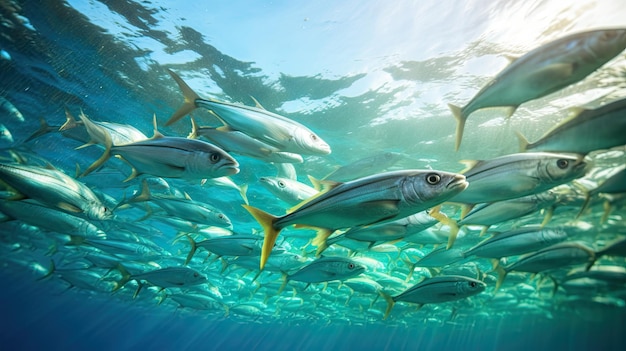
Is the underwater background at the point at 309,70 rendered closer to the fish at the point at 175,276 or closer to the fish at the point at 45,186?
the fish at the point at 175,276

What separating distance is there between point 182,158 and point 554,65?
12.0ft

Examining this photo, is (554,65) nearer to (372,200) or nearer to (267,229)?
(372,200)

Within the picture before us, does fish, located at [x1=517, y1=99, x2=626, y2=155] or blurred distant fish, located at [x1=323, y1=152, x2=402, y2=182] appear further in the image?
blurred distant fish, located at [x1=323, y1=152, x2=402, y2=182]

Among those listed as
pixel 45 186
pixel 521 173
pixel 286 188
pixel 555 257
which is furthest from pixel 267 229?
pixel 555 257

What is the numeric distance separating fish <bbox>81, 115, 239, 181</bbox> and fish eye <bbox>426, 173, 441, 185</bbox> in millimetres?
1893

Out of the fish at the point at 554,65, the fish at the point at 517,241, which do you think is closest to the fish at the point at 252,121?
the fish at the point at 554,65

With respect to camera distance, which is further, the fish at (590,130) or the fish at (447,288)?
the fish at (447,288)

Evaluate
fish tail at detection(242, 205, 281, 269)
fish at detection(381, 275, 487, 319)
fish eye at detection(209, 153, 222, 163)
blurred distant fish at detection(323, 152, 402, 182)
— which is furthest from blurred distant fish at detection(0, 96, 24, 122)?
fish at detection(381, 275, 487, 319)

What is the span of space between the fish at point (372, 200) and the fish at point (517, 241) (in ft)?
13.6

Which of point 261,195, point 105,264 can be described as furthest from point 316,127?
point 105,264

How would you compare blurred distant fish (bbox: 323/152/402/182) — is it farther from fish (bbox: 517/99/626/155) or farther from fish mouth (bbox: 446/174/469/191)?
fish mouth (bbox: 446/174/469/191)

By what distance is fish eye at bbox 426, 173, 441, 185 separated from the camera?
2129mm

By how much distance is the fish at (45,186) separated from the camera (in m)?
3.83

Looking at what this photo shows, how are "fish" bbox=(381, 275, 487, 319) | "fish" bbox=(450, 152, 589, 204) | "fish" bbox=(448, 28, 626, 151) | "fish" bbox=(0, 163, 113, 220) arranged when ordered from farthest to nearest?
"fish" bbox=(381, 275, 487, 319)
"fish" bbox=(0, 163, 113, 220)
"fish" bbox=(450, 152, 589, 204)
"fish" bbox=(448, 28, 626, 151)
